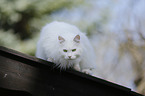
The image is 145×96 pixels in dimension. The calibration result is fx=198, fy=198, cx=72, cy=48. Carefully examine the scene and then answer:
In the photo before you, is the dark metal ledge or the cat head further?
the cat head

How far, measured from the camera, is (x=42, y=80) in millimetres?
2059

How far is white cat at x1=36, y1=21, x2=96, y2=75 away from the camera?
212 centimetres

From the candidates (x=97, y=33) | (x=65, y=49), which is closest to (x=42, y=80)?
Result: (x=65, y=49)

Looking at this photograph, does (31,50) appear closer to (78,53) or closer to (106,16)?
(106,16)

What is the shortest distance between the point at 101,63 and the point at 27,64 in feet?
13.9

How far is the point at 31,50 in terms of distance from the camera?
5.90m

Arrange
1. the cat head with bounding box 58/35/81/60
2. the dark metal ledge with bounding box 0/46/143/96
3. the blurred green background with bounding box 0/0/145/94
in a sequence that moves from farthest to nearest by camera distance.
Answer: the blurred green background with bounding box 0/0/145/94 < the cat head with bounding box 58/35/81/60 < the dark metal ledge with bounding box 0/46/143/96

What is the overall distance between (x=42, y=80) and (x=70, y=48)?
45cm

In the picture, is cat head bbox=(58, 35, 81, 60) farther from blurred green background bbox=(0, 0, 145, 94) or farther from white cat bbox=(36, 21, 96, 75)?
blurred green background bbox=(0, 0, 145, 94)

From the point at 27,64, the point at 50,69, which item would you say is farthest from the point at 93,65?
the point at 27,64

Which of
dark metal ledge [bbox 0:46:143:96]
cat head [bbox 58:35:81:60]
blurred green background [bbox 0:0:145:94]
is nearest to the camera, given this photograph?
dark metal ledge [bbox 0:46:143:96]

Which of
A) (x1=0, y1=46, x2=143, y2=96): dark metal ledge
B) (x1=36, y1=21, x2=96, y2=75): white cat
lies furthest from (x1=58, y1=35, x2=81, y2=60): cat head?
(x1=0, y1=46, x2=143, y2=96): dark metal ledge

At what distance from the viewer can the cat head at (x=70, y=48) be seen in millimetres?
2076

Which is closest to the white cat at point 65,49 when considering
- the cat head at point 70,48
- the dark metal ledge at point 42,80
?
the cat head at point 70,48
